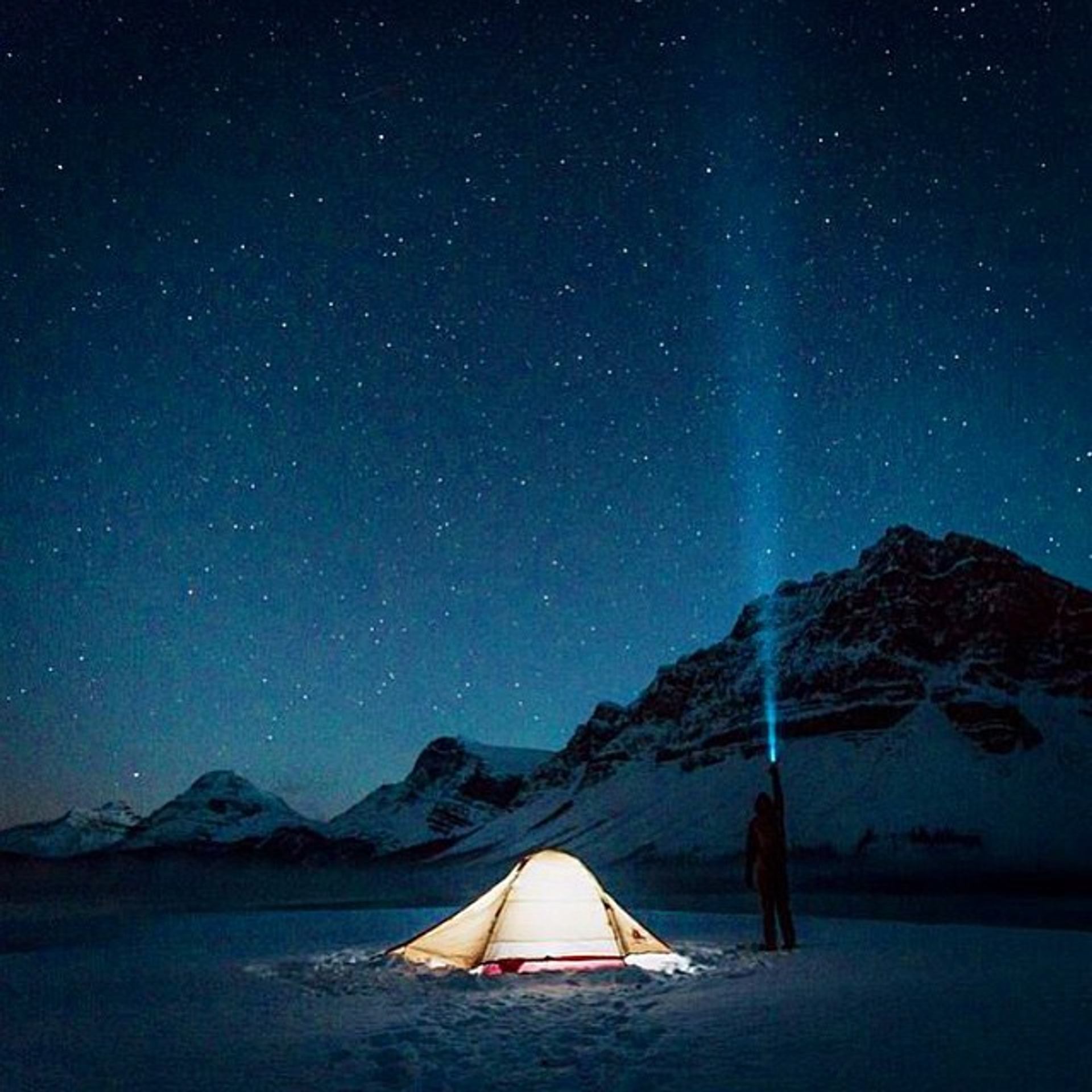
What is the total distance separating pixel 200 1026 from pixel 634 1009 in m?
5.03

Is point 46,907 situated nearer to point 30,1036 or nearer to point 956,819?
point 30,1036

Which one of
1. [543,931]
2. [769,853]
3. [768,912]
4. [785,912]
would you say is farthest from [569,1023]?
[785,912]

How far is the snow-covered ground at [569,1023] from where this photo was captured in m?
9.86

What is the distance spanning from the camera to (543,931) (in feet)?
61.0

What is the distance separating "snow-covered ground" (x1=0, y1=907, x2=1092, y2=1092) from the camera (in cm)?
986

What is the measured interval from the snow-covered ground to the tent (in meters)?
0.75

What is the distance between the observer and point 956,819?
179500 millimetres

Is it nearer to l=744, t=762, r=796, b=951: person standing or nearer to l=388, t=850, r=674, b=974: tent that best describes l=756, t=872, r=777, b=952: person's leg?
l=744, t=762, r=796, b=951: person standing

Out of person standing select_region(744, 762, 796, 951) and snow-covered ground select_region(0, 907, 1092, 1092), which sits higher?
person standing select_region(744, 762, 796, 951)

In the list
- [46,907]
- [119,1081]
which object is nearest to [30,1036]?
[119,1081]

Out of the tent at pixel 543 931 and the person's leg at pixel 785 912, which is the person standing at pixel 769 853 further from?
the tent at pixel 543 931

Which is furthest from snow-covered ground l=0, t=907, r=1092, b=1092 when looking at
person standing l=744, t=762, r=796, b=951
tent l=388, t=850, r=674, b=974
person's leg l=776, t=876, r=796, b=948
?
person standing l=744, t=762, r=796, b=951

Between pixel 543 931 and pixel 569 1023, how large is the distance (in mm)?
5917

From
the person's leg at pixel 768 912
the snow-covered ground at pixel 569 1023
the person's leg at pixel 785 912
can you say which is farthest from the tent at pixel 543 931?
the person's leg at pixel 785 912
